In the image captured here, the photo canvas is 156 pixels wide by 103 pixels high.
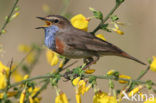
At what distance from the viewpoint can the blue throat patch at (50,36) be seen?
373 centimetres

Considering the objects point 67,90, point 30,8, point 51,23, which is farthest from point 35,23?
point 51,23

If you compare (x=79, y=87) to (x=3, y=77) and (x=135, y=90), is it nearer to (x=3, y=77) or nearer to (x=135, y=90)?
(x=135, y=90)

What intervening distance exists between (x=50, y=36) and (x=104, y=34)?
144 inches

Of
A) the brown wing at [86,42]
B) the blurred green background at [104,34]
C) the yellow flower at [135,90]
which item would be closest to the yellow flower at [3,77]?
the brown wing at [86,42]

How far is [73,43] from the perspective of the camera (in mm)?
3764

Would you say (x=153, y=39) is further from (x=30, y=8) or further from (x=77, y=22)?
(x=77, y=22)

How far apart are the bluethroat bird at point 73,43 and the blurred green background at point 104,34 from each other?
274 cm

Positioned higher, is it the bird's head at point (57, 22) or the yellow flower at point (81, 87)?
the bird's head at point (57, 22)

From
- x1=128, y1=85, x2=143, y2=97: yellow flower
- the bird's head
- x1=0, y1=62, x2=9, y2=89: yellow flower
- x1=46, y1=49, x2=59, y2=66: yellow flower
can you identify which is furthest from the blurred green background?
x1=128, y1=85, x2=143, y2=97: yellow flower

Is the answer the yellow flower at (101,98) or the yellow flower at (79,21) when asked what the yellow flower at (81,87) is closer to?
the yellow flower at (101,98)

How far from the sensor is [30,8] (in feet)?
26.7

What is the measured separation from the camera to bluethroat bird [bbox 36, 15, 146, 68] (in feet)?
11.8

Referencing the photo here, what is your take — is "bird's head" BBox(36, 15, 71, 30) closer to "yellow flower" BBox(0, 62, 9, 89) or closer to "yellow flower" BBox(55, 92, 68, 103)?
"yellow flower" BBox(0, 62, 9, 89)

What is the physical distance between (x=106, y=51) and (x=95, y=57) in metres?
0.18
